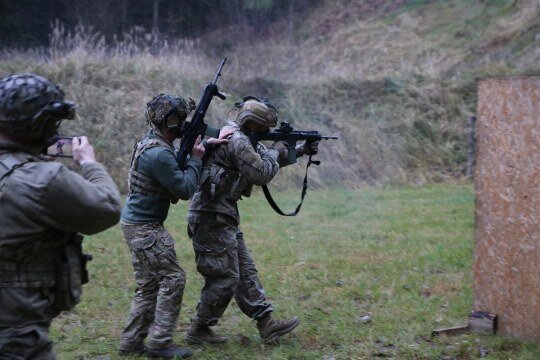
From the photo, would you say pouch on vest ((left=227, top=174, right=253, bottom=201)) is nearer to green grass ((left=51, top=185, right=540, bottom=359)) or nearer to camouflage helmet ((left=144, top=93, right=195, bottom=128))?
camouflage helmet ((left=144, top=93, right=195, bottom=128))

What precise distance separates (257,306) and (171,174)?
4.49ft

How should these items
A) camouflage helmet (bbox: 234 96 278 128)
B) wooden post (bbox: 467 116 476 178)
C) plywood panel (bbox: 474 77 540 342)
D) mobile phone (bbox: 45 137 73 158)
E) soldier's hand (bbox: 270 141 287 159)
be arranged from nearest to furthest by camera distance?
mobile phone (bbox: 45 137 73 158) → plywood panel (bbox: 474 77 540 342) → camouflage helmet (bbox: 234 96 278 128) → soldier's hand (bbox: 270 141 287 159) → wooden post (bbox: 467 116 476 178)

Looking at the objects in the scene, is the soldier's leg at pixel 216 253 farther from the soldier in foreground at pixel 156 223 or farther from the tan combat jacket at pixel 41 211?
the tan combat jacket at pixel 41 211

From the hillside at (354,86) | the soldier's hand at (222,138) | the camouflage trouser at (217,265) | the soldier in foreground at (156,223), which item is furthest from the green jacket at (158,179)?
the hillside at (354,86)

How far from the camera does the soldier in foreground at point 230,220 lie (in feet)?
17.1

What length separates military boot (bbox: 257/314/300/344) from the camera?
18.0 ft

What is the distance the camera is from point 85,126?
1596cm

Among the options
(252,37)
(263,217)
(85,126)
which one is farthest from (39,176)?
(252,37)

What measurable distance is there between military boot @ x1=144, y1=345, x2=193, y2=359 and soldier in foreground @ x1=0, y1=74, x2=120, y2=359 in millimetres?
1922

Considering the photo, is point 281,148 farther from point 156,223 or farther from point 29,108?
point 29,108

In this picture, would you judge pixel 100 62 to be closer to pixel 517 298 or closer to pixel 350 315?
pixel 350 315

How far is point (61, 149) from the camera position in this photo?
11.0 ft

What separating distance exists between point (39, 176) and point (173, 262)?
A: 2096 mm

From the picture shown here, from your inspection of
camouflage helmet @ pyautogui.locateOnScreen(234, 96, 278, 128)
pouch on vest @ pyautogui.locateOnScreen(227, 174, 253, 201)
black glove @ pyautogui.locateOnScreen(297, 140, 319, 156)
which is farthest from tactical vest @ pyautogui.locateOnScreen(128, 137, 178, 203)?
black glove @ pyautogui.locateOnScreen(297, 140, 319, 156)
